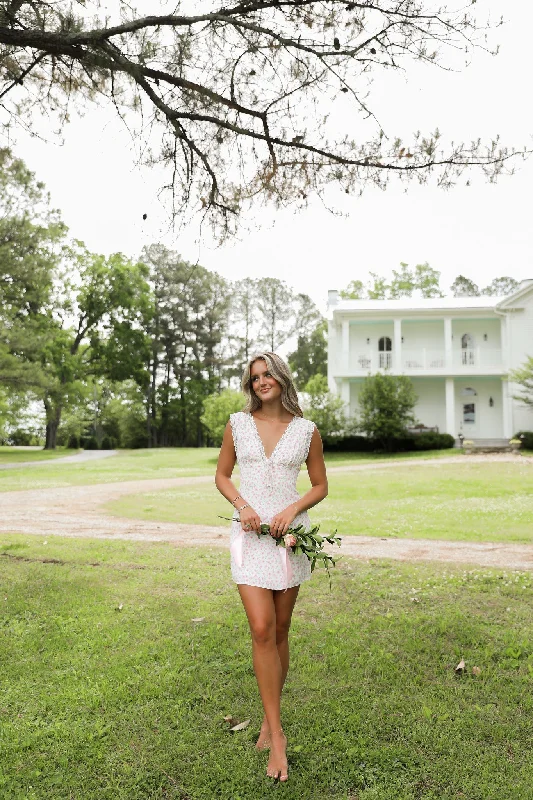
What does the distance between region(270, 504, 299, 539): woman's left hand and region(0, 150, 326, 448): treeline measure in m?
25.1

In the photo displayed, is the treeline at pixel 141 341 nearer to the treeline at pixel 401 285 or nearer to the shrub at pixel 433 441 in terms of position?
the treeline at pixel 401 285

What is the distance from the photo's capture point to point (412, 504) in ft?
43.0

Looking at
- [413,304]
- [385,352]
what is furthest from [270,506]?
[413,304]

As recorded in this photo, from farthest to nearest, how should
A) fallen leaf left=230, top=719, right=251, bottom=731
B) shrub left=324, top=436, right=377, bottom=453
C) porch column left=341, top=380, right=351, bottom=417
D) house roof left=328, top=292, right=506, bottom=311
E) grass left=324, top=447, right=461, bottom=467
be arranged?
porch column left=341, top=380, right=351, bottom=417
house roof left=328, top=292, right=506, bottom=311
shrub left=324, top=436, right=377, bottom=453
grass left=324, top=447, right=461, bottom=467
fallen leaf left=230, top=719, right=251, bottom=731

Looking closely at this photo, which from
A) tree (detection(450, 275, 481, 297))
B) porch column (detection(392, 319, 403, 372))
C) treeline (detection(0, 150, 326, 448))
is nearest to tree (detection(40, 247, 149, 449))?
treeline (detection(0, 150, 326, 448))

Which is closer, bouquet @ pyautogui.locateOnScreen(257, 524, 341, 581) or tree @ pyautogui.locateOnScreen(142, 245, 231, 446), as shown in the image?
bouquet @ pyautogui.locateOnScreen(257, 524, 341, 581)

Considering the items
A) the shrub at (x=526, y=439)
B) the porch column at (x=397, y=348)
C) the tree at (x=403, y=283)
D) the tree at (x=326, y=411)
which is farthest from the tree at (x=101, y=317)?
the shrub at (x=526, y=439)

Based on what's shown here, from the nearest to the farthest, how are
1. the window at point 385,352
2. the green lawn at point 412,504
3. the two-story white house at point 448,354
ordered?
1. the green lawn at point 412,504
2. the two-story white house at point 448,354
3. the window at point 385,352

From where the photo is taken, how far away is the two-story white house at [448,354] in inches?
1057

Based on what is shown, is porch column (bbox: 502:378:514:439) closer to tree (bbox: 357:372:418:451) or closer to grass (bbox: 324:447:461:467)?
grass (bbox: 324:447:461:467)

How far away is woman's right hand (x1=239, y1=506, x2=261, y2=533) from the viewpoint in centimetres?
297

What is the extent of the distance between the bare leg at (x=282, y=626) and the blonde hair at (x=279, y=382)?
91cm

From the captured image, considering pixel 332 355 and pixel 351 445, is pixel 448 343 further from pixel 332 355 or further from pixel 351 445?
pixel 351 445

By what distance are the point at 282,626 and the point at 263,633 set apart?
22cm
